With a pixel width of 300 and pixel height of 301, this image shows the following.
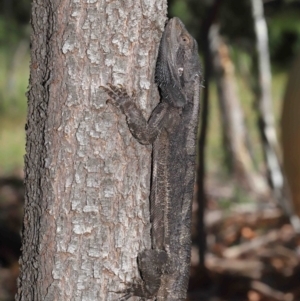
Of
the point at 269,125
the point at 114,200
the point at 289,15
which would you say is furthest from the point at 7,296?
the point at 289,15

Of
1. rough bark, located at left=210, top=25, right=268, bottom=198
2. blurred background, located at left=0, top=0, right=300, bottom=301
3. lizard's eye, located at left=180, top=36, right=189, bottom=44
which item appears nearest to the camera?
lizard's eye, located at left=180, top=36, right=189, bottom=44

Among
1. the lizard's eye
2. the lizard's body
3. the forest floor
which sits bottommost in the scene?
the forest floor

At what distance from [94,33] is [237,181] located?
219 inches

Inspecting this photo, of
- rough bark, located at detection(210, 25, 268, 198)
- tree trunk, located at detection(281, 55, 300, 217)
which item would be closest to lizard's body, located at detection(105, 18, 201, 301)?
tree trunk, located at detection(281, 55, 300, 217)

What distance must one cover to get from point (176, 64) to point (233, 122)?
429cm

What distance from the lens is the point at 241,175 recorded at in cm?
750

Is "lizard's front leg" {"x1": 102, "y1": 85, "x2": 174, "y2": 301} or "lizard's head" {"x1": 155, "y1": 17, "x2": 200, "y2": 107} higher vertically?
"lizard's head" {"x1": 155, "y1": 17, "x2": 200, "y2": 107}

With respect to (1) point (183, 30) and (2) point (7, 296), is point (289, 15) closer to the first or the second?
(1) point (183, 30)

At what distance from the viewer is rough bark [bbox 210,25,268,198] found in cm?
647

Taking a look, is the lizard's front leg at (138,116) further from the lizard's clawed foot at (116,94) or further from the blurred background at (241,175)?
the blurred background at (241,175)

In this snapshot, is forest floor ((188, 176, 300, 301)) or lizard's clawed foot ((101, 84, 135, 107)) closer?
lizard's clawed foot ((101, 84, 135, 107))

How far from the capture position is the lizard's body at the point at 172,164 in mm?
2584

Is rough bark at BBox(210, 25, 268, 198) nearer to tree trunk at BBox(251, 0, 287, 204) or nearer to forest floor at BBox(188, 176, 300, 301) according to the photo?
forest floor at BBox(188, 176, 300, 301)

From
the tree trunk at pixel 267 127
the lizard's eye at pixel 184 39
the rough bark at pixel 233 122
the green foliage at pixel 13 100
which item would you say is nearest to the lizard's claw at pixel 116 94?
the lizard's eye at pixel 184 39
